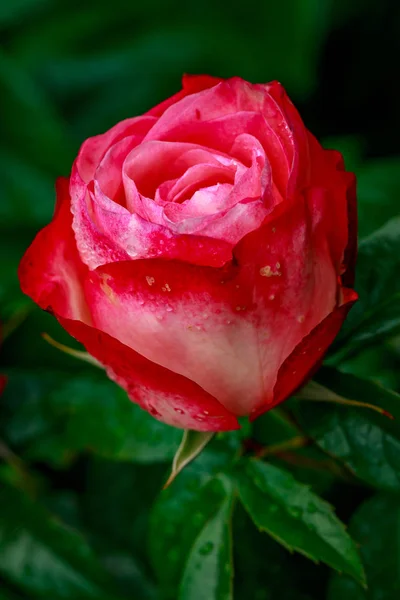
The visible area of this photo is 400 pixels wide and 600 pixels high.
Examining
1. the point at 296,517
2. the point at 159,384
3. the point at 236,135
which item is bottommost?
the point at 296,517

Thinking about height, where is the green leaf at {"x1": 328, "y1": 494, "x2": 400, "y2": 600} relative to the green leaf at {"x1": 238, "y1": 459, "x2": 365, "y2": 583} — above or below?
below

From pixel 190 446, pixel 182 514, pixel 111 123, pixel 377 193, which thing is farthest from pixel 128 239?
pixel 111 123

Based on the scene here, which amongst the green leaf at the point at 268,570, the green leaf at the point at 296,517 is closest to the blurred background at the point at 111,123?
the green leaf at the point at 268,570

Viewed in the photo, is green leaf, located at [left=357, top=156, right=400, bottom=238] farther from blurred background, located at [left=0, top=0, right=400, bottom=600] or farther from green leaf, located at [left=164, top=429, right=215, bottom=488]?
green leaf, located at [left=164, top=429, right=215, bottom=488]

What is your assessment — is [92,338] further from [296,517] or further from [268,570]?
[268,570]

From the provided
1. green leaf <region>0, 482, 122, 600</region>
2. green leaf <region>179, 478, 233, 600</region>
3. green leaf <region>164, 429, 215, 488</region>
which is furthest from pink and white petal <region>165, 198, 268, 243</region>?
green leaf <region>0, 482, 122, 600</region>

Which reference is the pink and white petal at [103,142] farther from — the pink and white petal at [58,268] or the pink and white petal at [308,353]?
the pink and white petal at [308,353]

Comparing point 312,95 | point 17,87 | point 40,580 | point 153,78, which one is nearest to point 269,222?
point 40,580
